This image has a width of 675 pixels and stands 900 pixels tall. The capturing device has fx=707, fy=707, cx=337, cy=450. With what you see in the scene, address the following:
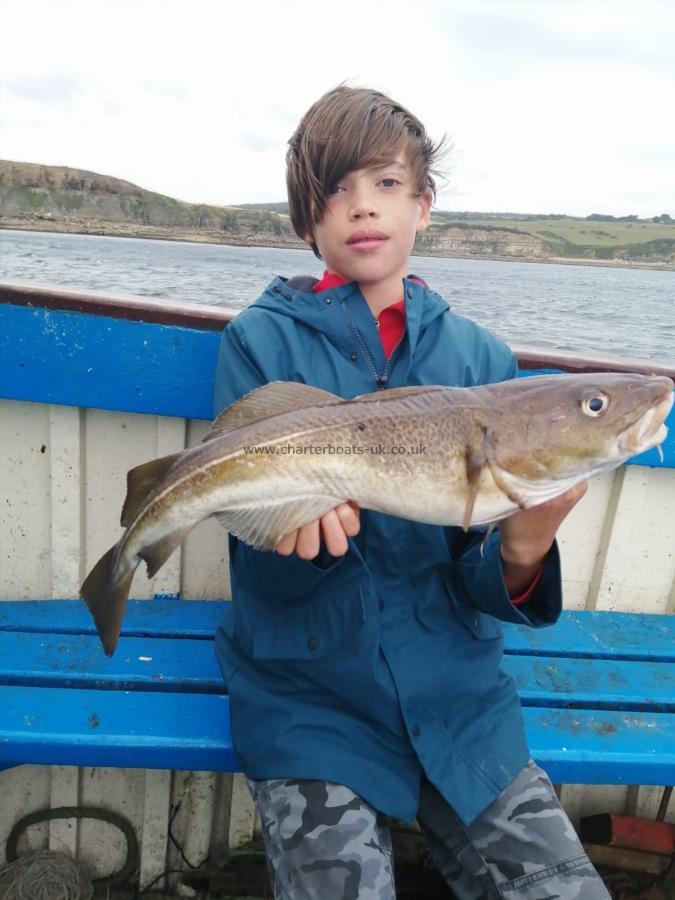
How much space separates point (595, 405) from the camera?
1.98 meters

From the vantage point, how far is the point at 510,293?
31172 millimetres

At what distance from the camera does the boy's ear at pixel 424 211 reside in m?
3.13

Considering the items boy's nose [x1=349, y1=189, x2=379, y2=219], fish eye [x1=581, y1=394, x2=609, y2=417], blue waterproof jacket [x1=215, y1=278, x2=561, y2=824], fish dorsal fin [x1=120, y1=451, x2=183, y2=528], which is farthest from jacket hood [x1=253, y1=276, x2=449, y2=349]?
fish eye [x1=581, y1=394, x2=609, y2=417]

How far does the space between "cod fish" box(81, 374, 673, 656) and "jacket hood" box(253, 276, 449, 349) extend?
0.49m

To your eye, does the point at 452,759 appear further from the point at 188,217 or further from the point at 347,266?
the point at 188,217

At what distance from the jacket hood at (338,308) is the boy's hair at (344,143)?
393 millimetres

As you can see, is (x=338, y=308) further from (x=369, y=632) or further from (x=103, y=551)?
(x=103, y=551)


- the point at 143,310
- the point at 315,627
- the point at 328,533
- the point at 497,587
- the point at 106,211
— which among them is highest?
the point at 106,211

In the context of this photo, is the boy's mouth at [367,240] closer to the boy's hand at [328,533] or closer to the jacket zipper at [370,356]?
the jacket zipper at [370,356]

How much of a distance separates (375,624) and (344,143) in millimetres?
1892

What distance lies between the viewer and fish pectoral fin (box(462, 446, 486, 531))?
203 cm

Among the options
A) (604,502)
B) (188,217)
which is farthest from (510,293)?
(188,217)

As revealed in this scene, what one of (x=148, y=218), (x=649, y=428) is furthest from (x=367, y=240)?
(x=148, y=218)

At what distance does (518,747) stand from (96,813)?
7.22 ft
